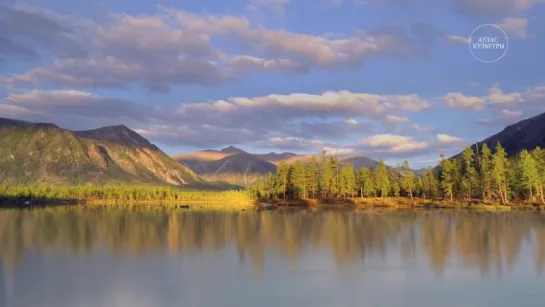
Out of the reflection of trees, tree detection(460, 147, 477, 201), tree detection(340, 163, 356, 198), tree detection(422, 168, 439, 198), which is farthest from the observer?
tree detection(340, 163, 356, 198)

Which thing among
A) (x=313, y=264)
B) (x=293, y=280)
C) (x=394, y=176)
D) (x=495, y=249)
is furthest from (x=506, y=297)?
(x=394, y=176)

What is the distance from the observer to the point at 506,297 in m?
23.0

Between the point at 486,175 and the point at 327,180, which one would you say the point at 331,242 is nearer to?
the point at 486,175

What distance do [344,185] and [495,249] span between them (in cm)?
11016

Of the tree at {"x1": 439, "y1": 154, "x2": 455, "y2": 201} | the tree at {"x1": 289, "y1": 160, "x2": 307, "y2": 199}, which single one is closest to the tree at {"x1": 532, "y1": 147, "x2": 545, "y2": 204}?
the tree at {"x1": 439, "y1": 154, "x2": 455, "y2": 201}

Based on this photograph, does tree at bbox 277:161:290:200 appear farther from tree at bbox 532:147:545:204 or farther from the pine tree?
tree at bbox 532:147:545:204

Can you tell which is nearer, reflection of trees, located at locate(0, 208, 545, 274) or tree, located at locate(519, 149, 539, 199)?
reflection of trees, located at locate(0, 208, 545, 274)

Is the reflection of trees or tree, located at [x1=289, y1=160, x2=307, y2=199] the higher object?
tree, located at [x1=289, y1=160, x2=307, y2=199]

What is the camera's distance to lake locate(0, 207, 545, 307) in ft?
76.1

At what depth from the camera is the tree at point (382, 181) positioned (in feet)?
468

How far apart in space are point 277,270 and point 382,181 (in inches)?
4746

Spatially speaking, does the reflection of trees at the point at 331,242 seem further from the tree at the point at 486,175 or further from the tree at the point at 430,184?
the tree at the point at 430,184

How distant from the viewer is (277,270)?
3059cm

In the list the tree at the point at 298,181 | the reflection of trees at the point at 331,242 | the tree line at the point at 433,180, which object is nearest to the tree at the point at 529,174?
the tree line at the point at 433,180
